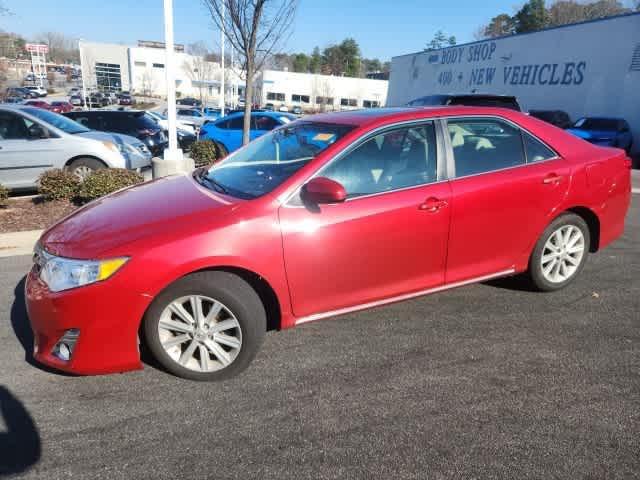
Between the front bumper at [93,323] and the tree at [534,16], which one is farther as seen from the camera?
the tree at [534,16]

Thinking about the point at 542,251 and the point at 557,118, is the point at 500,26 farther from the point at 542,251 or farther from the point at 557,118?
the point at 542,251

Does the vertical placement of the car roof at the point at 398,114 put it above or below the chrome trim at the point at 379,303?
above

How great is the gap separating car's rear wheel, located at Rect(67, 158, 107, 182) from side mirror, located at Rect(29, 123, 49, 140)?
606 millimetres

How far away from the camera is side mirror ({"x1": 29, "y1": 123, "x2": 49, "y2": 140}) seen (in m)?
7.84

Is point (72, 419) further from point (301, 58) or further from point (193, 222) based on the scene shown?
point (301, 58)

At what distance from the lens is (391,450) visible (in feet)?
7.87

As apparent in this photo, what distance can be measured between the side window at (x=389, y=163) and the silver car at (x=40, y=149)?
5685 millimetres

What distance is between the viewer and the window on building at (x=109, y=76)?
92.2m

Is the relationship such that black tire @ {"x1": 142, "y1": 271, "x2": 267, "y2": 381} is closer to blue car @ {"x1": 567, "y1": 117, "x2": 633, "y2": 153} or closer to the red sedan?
the red sedan

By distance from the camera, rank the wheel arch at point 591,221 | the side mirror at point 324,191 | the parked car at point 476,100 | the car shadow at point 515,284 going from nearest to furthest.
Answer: the side mirror at point 324,191 < the wheel arch at point 591,221 < the car shadow at point 515,284 < the parked car at point 476,100

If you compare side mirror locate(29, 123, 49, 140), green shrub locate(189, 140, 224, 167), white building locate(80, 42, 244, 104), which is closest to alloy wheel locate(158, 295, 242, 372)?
side mirror locate(29, 123, 49, 140)

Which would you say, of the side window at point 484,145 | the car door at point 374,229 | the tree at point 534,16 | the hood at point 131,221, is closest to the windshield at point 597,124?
the side window at point 484,145

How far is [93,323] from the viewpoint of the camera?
2727mm

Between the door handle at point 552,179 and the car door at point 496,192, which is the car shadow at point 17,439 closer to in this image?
the car door at point 496,192
